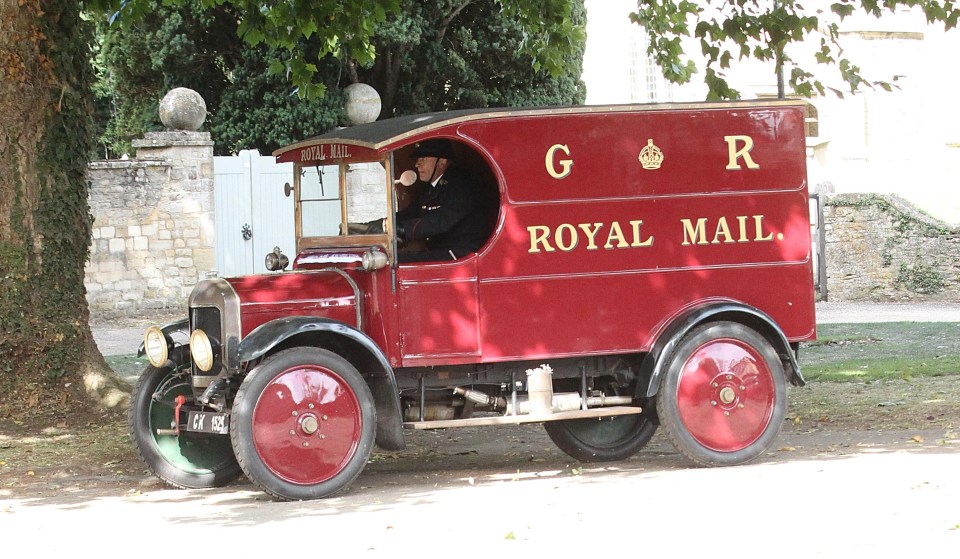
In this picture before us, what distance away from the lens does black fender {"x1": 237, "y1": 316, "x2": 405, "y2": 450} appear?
24.7ft

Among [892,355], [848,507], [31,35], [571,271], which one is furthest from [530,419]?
[892,355]

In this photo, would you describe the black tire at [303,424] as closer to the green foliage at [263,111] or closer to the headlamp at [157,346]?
the headlamp at [157,346]

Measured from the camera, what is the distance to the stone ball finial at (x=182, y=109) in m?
21.7

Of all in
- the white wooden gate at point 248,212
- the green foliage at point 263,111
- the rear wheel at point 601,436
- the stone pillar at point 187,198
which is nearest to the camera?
the rear wheel at point 601,436

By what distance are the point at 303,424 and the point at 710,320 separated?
2550mm

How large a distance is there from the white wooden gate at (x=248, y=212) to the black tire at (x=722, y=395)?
1466cm

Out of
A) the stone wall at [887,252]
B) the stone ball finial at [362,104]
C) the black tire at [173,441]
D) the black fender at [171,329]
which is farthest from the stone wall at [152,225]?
the black tire at [173,441]

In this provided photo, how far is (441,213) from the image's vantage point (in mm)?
8211

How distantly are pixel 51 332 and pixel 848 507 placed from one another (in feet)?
20.8

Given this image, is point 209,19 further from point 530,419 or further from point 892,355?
point 530,419

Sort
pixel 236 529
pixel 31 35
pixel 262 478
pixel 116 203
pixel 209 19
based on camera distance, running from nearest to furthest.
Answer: pixel 236 529 < pixel 262 478 < pixel 31 35 < pixel 116 203 < pixel 209 19

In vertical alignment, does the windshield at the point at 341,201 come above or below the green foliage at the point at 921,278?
above

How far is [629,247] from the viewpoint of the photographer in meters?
8.40

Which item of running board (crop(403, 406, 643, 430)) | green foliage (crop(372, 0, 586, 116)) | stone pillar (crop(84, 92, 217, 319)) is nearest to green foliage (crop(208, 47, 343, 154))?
green foliage (crop(372, 0, 586, 116))
